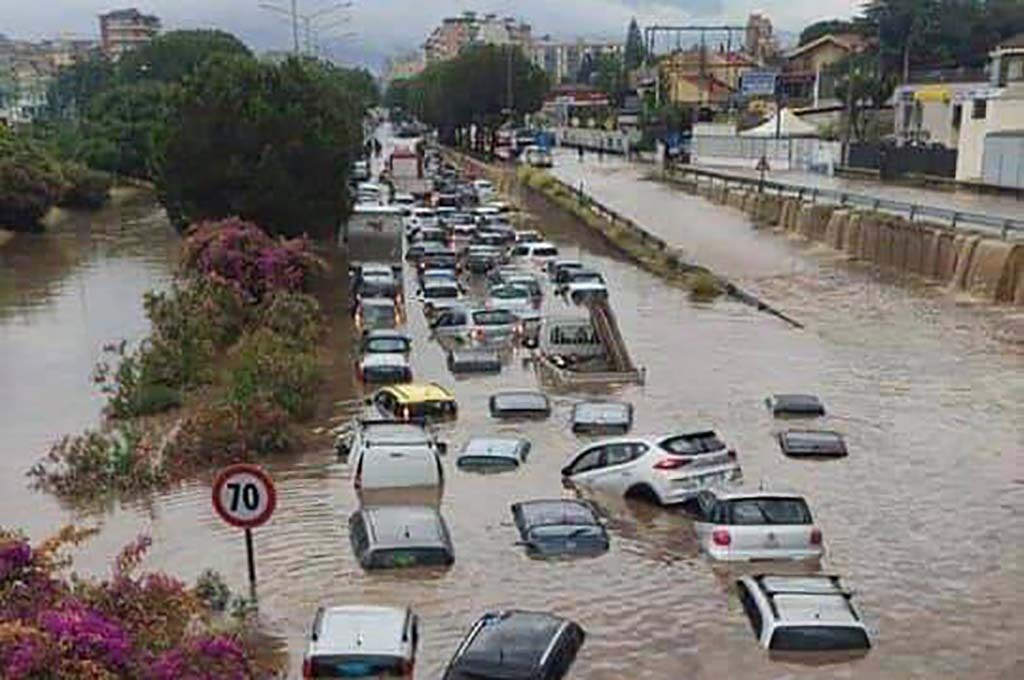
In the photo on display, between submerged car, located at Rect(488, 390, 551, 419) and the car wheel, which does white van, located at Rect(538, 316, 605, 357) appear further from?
the car wheel

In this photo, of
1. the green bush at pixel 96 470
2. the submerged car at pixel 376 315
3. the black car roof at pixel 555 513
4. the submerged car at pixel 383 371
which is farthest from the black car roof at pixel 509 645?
the submerged car at pixel 376 315

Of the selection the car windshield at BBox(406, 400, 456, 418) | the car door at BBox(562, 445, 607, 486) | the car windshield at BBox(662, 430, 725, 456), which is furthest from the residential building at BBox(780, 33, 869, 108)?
the car windshield at BBox(662, 430, 725, 456)

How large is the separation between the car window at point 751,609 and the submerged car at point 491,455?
7853 mm

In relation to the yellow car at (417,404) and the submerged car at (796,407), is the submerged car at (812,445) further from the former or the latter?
the yellow car at (417,404)

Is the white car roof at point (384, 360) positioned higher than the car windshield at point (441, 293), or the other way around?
the white car roof at point (384, 360)

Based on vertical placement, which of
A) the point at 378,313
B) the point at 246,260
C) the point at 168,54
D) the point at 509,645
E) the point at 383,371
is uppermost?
the point at 168,54

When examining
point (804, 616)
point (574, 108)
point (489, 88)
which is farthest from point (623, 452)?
point (574, 108)

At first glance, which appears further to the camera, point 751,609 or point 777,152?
point 777,152

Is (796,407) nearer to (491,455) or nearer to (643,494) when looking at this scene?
(491,455)

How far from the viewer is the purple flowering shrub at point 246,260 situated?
3981cm

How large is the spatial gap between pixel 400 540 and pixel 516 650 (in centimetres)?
482

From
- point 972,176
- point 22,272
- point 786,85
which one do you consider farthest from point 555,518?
point 786,85

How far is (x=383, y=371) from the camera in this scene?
32.9 metres

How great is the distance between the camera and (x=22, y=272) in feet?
193
